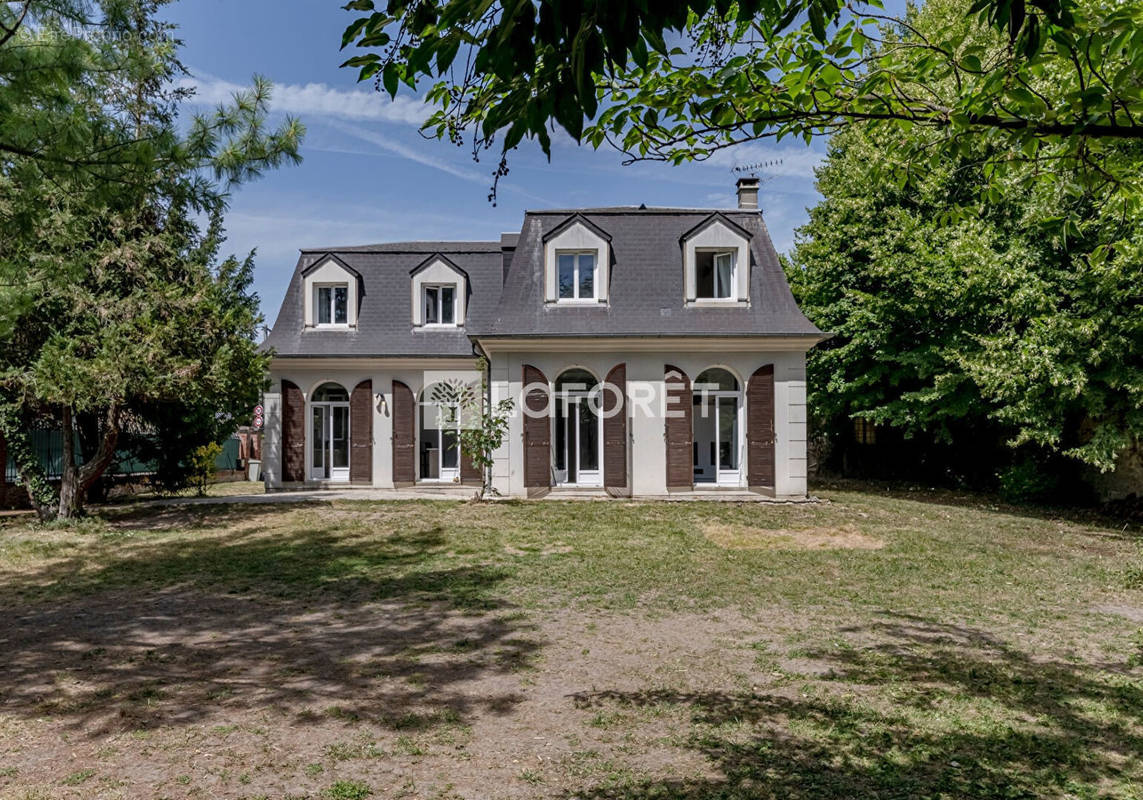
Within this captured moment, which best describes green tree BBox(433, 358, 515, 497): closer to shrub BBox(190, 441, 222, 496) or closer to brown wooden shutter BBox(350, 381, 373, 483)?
brown wooden shutter BBox(350, 381, 373, 483)

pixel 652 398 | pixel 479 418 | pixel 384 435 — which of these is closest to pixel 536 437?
pixel 479 418

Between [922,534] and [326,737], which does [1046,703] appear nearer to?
[326,737]

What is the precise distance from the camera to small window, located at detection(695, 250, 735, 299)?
54.5 feet

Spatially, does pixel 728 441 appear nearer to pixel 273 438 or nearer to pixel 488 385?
pixel 488 385

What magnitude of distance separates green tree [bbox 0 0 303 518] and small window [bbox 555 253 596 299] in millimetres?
6801

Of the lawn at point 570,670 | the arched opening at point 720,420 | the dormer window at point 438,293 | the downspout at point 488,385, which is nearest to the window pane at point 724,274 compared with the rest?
the arched opening at point 720,420

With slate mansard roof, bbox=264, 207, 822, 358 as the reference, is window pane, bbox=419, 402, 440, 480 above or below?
below

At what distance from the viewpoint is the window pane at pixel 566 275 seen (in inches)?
658

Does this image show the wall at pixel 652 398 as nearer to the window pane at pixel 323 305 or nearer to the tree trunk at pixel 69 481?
the window pane at pixel 323 305

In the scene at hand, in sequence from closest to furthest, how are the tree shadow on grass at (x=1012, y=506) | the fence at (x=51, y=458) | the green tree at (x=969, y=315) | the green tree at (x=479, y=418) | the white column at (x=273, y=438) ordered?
1. the green tree at (x=969, y=315)
2. the tree shadow on grass at (x=1012, y=506)
3. the fence at (x=51, y=458)
4. the green tree at (x=479, y=418)
5. the white column at (x=273, y=438)

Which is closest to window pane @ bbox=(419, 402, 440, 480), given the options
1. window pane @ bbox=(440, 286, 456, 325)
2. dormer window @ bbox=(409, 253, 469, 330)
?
dormer window @ bbox=(409, 253, 469, 330)

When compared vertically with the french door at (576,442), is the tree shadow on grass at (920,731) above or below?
below

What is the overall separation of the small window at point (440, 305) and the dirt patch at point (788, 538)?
9583 millimetres

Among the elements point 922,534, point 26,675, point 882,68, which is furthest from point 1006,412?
point 26,675
